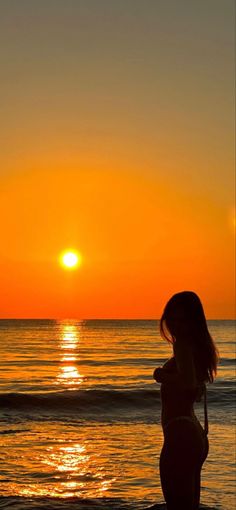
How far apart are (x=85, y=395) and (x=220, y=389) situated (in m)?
6.06

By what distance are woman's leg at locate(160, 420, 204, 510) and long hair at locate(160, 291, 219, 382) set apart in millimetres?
408

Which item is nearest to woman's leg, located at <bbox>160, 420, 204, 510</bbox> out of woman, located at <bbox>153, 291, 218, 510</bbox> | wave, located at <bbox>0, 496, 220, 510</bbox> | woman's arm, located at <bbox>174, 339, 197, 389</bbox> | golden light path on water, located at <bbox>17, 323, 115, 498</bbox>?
woman, located at <bbox>153, 291, 218, 510</bbox>

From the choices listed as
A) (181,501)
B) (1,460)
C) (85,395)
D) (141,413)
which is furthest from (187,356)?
(85,395)

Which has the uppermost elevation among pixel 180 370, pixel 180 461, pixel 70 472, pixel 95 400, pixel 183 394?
pixel 180 370

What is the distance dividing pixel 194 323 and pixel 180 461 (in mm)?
956

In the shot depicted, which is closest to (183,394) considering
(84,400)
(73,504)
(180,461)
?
(180,461)

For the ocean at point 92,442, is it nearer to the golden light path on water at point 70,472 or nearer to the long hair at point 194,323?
the golden light path on water at point 70,472

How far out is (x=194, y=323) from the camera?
4.74m

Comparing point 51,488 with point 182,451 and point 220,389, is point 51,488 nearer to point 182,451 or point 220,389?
point 182,451

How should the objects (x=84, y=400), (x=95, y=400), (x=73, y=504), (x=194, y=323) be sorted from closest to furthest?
(x=194, y=323)
(x=73, y=504)
(x=84, y=400)
(x=95, y=400)

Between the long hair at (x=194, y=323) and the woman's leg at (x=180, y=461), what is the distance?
16.0 inches

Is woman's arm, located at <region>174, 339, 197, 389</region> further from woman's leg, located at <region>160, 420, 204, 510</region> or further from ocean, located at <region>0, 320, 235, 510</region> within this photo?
ocean, located at <region>0, 320, 235, 510</region>

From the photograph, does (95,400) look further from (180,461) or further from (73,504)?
(180,461)

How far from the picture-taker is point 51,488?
36.9ft
